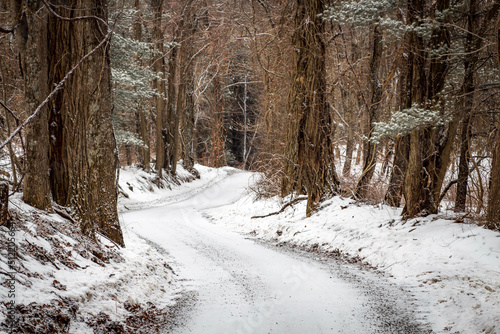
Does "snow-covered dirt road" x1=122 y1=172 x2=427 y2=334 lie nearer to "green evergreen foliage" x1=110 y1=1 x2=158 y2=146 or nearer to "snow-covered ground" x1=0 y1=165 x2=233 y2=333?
"snow-covered ground" x1=0 y1=165 x2=233 y2=333

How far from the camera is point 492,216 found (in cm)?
611

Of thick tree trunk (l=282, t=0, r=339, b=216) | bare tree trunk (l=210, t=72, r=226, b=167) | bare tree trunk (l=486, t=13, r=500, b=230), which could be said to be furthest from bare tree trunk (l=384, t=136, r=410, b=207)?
bare tree trunk (l=210, t=72, r=226, b=167)

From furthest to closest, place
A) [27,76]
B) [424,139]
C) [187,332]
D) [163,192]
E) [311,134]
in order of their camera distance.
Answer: [163,192] → [311,134] → [424,139] → [27,76] → [187,332]

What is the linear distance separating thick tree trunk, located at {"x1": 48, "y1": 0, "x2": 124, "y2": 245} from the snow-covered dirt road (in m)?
1.91

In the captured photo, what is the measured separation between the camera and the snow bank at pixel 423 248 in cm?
434

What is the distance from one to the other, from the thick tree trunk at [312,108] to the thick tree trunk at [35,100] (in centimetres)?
690

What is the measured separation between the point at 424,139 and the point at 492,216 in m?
2.59

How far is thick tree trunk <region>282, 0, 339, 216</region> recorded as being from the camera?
10.4 meters

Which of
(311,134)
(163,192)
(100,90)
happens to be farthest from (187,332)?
(163,192)

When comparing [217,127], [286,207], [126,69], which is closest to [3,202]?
[286,207]

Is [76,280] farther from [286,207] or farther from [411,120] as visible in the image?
[286,207]

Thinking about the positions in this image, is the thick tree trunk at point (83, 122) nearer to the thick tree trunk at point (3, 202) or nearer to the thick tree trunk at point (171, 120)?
the thick tree trunk at point (3, 202)

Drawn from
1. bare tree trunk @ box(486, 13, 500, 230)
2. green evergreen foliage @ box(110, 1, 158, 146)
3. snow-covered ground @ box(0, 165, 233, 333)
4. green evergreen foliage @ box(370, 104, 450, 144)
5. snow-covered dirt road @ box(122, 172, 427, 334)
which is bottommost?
snow-covered dirt road @ box(122, 172, 427, 334)

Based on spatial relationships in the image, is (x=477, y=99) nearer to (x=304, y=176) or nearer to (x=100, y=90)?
(x=304, y=176)
